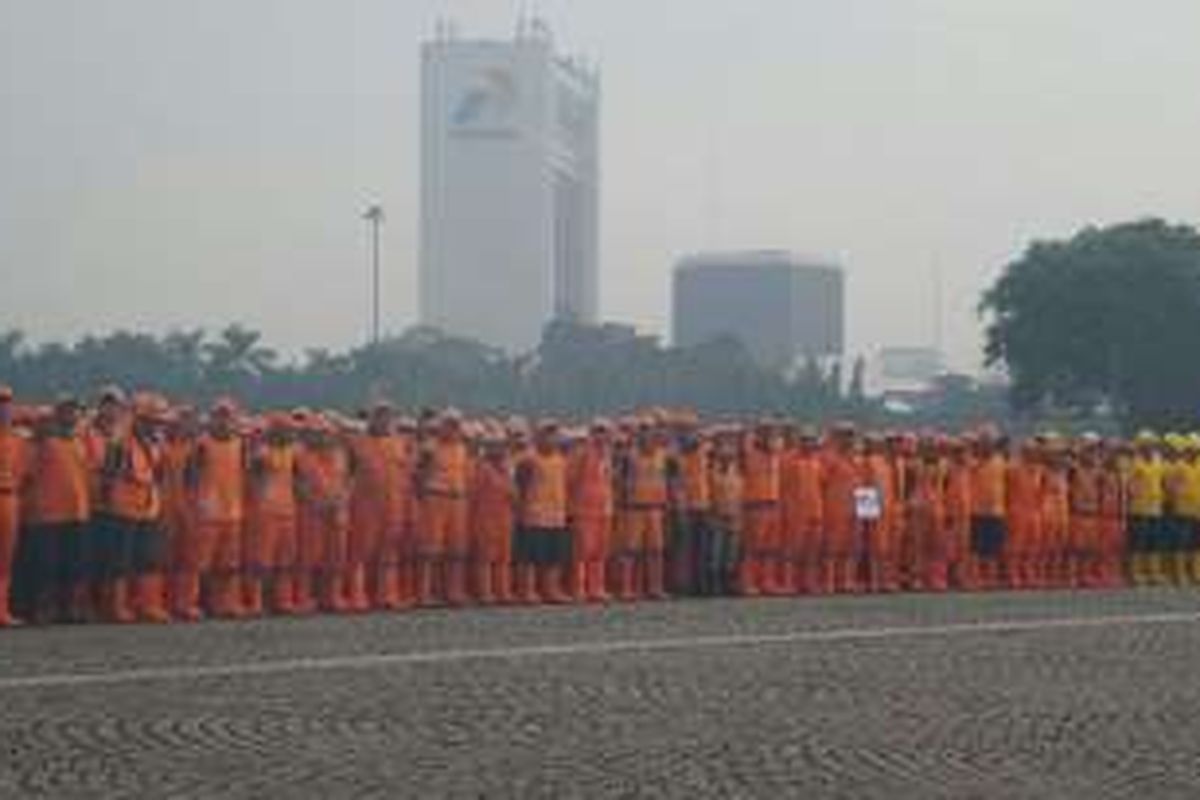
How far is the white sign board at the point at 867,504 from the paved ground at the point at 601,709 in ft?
15.8

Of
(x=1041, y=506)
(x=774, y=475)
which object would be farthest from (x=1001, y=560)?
(x=774, y=475)

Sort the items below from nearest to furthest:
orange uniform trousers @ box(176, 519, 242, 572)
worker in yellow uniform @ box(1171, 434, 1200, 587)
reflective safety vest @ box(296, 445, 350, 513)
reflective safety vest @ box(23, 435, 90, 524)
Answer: reflective safety vest @ box(23, 435, 90, 524) < orange uniform trousers @ box(176, 519, 242, 572) < reflective safety vest @ box(296, 445, 350, 513) < worker in yellow uniform @ box(1171, 434, 1200, 587)

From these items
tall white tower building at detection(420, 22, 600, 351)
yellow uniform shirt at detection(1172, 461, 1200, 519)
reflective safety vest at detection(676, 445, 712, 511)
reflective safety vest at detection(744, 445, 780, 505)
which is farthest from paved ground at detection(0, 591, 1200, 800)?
tall white tower building at detection(420, 22, 600, 351)

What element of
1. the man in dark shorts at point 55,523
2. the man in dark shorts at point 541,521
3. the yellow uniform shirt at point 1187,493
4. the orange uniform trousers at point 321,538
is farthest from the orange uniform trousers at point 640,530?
the yellow uniform shirt at point 1187,493

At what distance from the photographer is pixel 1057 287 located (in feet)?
234

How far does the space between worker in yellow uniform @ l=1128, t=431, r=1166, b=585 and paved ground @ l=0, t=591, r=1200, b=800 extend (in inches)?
293

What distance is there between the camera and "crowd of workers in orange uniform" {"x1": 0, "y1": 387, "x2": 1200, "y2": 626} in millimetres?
18469

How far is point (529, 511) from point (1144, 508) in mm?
8112

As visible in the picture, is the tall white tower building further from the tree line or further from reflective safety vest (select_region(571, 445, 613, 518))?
reflective safety vest (select_region(571, 445, 613, 518))

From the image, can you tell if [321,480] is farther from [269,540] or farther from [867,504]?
[867,504]

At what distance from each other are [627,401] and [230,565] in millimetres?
78474

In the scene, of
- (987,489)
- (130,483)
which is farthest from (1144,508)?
(130,483)

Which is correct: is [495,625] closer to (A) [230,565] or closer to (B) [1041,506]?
(A) [230,565]

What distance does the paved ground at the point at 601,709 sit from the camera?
10320 mm
